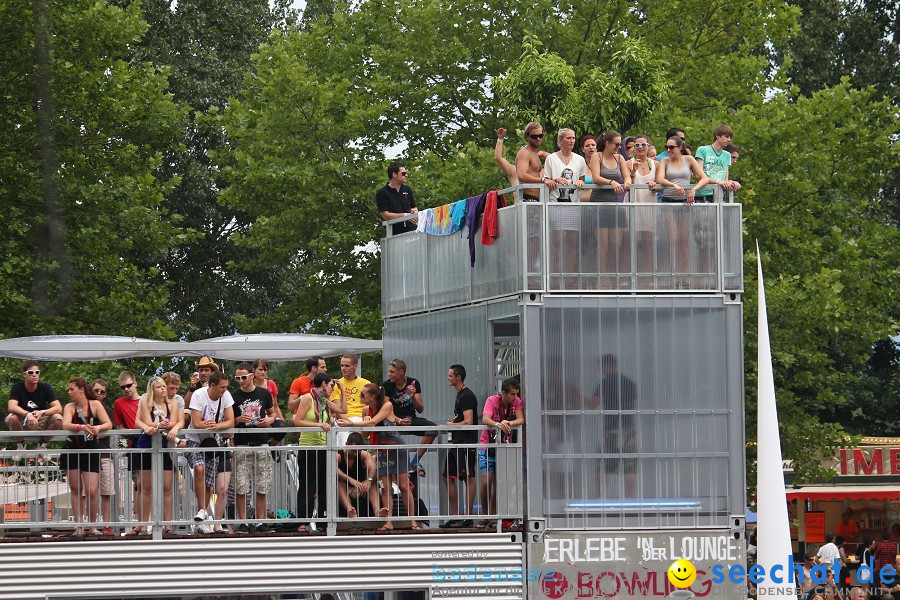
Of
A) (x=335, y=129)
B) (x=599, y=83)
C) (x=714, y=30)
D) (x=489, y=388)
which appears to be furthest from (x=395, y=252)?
(x=714, y=30)

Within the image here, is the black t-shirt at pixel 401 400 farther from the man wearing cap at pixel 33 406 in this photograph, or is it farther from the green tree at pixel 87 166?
the green tree at pixel 87 166

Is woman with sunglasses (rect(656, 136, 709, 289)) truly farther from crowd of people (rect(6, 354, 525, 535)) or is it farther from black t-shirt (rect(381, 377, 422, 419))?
black t-shirt (rect(381, 377, 422, 419))

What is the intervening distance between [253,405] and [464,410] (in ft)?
7.63

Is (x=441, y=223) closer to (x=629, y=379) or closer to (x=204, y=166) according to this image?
(x=629, y=379)

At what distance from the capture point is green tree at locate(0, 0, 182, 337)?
31359 millimetres

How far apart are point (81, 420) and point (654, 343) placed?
6441mm

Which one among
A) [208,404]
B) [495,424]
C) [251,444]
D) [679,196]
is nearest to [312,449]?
[251,444]

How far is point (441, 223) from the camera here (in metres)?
19.4

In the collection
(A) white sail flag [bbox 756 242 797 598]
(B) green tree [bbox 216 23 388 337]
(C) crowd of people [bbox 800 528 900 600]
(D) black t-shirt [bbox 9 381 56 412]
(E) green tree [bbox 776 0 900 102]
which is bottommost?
(C) crowd of people [bbox 800 528 900 600]

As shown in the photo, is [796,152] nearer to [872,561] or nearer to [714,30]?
[714,30]

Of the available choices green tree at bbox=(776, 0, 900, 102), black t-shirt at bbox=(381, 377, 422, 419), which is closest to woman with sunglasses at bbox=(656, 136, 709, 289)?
black t-shirt at bbox=(381, 377, 422, 419)

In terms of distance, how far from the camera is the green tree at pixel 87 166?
31.4 m

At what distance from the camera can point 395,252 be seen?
21047mm

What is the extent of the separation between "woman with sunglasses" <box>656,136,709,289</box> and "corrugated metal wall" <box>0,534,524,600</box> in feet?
13.9
